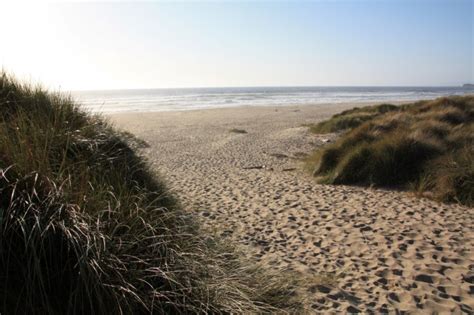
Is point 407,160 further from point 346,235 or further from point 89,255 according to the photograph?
point 89,255

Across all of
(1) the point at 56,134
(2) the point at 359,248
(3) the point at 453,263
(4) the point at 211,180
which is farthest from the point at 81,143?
(4) the point at 211,180

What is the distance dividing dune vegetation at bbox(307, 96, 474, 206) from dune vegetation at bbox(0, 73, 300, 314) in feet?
17.3

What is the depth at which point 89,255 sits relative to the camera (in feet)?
8.84

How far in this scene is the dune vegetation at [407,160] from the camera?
7508 mm

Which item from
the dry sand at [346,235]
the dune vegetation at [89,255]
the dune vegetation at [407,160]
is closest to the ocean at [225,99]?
the dry sand at [346,235]

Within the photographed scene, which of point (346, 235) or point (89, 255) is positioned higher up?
point (89, 255)

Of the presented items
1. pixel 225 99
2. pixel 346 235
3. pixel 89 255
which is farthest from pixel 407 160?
pixel 225 99

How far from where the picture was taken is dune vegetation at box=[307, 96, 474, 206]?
751cm

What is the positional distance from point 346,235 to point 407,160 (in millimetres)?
3983

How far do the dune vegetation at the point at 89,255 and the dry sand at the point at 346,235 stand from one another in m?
1.07

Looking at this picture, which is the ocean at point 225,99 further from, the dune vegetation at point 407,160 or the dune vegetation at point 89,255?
the dune vegetation at point 89,255

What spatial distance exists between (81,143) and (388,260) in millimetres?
3916

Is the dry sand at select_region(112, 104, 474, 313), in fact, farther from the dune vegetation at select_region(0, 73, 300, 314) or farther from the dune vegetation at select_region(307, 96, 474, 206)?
the dune vegetation at select_region(0, 73, 300, 314)

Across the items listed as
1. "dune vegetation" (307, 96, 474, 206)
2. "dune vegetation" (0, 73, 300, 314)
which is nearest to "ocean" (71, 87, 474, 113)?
"dune vegetation" (307, 96, 474, 206)
